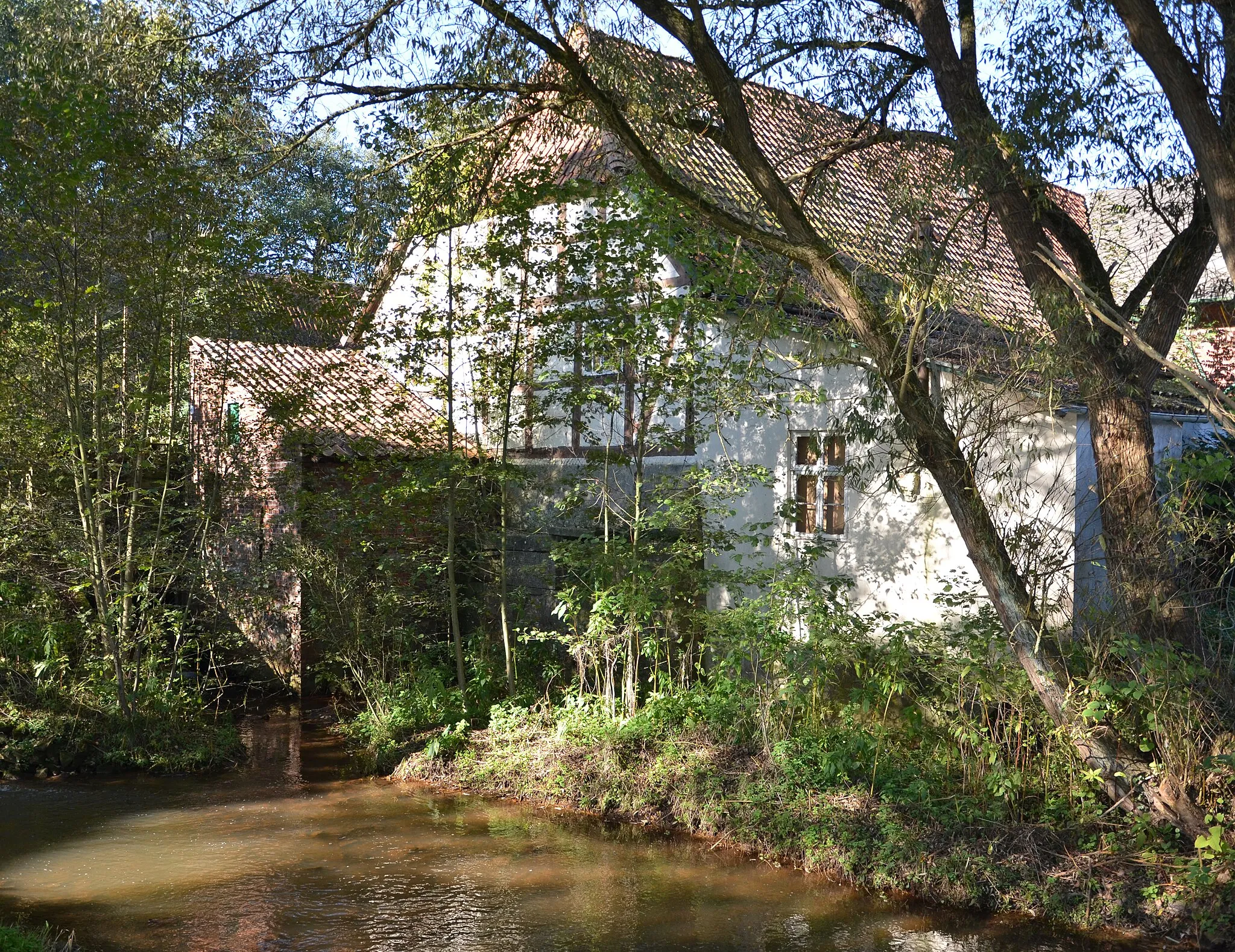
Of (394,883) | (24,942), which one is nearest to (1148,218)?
(394,883)

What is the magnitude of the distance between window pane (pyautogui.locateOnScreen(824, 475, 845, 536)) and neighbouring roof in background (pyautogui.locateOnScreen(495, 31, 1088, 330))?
2.43 metres

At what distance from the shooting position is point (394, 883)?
761cm

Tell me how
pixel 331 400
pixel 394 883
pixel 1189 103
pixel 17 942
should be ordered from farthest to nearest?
pixel 331 400 < pixel 394 883 < pixel 1189 103 < pixel 17 942

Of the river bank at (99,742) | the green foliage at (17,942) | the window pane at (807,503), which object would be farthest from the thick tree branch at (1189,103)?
the river bank at (99,742)

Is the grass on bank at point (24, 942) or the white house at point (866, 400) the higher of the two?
the white house at point (866, 400)

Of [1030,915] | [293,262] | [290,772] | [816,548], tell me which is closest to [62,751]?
[290,772]

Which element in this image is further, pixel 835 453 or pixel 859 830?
pixel 835 453

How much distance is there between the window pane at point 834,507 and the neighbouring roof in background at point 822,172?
7.98 feet

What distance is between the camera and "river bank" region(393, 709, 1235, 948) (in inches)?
259

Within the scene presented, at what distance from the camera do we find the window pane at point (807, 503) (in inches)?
447

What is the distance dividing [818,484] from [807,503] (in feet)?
0.77

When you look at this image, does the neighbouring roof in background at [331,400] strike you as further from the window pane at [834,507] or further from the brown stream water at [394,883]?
the window pane at [834,507]

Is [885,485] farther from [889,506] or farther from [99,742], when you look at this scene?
[99,742]

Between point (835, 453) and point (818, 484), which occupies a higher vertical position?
point (835, 453)
